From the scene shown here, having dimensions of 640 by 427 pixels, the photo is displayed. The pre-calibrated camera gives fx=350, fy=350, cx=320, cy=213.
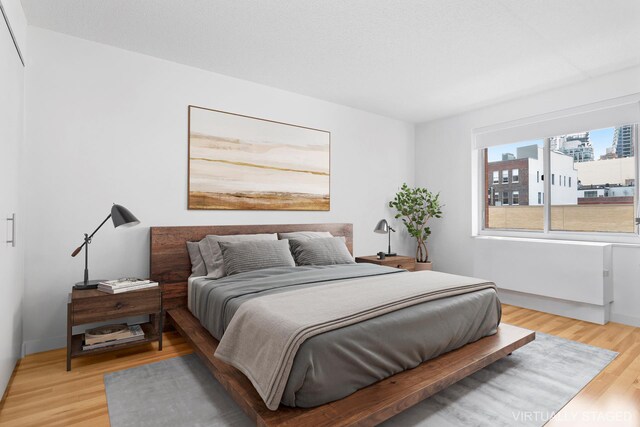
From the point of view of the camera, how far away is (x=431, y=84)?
394cm

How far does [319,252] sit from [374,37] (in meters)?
2.06

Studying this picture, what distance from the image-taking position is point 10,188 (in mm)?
2258

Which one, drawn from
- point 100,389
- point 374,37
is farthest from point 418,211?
point 100,389

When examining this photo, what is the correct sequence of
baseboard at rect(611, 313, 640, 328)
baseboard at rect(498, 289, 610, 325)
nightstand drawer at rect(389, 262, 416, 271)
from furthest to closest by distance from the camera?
nightstand drawer at rect(389, 262, 416, 271) → baseboard at rect(498, 289, 610, 325) → baseboard at rect(611, 313, 640, 328)

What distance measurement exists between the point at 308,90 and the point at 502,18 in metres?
2.14

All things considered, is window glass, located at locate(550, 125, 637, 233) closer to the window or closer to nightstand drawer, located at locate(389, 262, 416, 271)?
the window

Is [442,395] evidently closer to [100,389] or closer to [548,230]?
[100,389]

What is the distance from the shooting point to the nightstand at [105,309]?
2461 millimetres

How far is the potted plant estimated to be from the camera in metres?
5.12

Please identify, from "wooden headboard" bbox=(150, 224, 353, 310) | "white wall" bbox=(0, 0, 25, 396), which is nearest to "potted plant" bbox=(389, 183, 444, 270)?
"wooden headboard" bbox=(150, 224, 353, 310)

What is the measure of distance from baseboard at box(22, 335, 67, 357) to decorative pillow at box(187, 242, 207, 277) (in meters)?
1.12


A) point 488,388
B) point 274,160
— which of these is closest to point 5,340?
point 274,160

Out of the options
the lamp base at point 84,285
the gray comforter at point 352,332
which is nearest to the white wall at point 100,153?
the lamp base at point 84,285

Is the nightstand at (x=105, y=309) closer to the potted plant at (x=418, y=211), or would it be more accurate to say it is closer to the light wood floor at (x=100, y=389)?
the light wood floor at (x=100, y=389)
